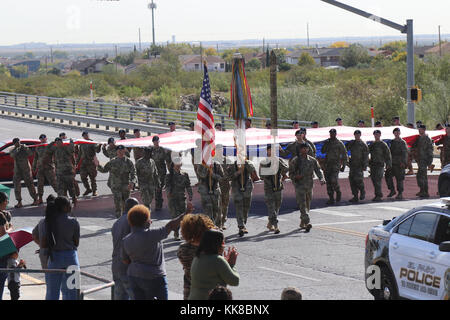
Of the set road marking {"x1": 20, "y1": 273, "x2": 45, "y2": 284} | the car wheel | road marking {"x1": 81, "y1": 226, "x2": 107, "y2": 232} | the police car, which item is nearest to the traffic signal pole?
road marking {"x1": 81, "y1": 226, "x2": 107, "y2": 232}

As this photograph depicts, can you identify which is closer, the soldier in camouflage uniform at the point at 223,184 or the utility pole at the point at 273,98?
the soldier in camouflage uniform at the point at 223,184

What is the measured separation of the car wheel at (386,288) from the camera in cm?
1060

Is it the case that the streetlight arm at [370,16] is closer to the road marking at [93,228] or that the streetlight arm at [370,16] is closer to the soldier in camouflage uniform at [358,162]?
the soldier in camouflage uniform at [358,162]

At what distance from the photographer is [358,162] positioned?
21.4 m

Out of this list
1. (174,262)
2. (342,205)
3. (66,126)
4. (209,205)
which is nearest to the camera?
(174,262)

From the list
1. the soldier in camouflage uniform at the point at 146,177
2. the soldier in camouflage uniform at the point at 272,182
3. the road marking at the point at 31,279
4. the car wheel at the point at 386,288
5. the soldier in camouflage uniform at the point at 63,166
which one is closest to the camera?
the car wheel at the point at 386,288

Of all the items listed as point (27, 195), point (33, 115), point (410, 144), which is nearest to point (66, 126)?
point (33, 115)

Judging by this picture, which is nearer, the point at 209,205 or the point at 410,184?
the point at 209,205

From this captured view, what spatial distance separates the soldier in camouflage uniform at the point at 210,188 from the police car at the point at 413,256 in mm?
5909

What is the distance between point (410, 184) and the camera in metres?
24.3

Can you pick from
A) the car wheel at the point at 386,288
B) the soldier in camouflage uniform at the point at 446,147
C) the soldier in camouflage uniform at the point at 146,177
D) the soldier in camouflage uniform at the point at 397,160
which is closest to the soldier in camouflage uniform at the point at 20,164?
the soldier in camouflage uniform at the point at 146,177

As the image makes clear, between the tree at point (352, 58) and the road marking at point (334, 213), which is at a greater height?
the tree at point (352, 58)
